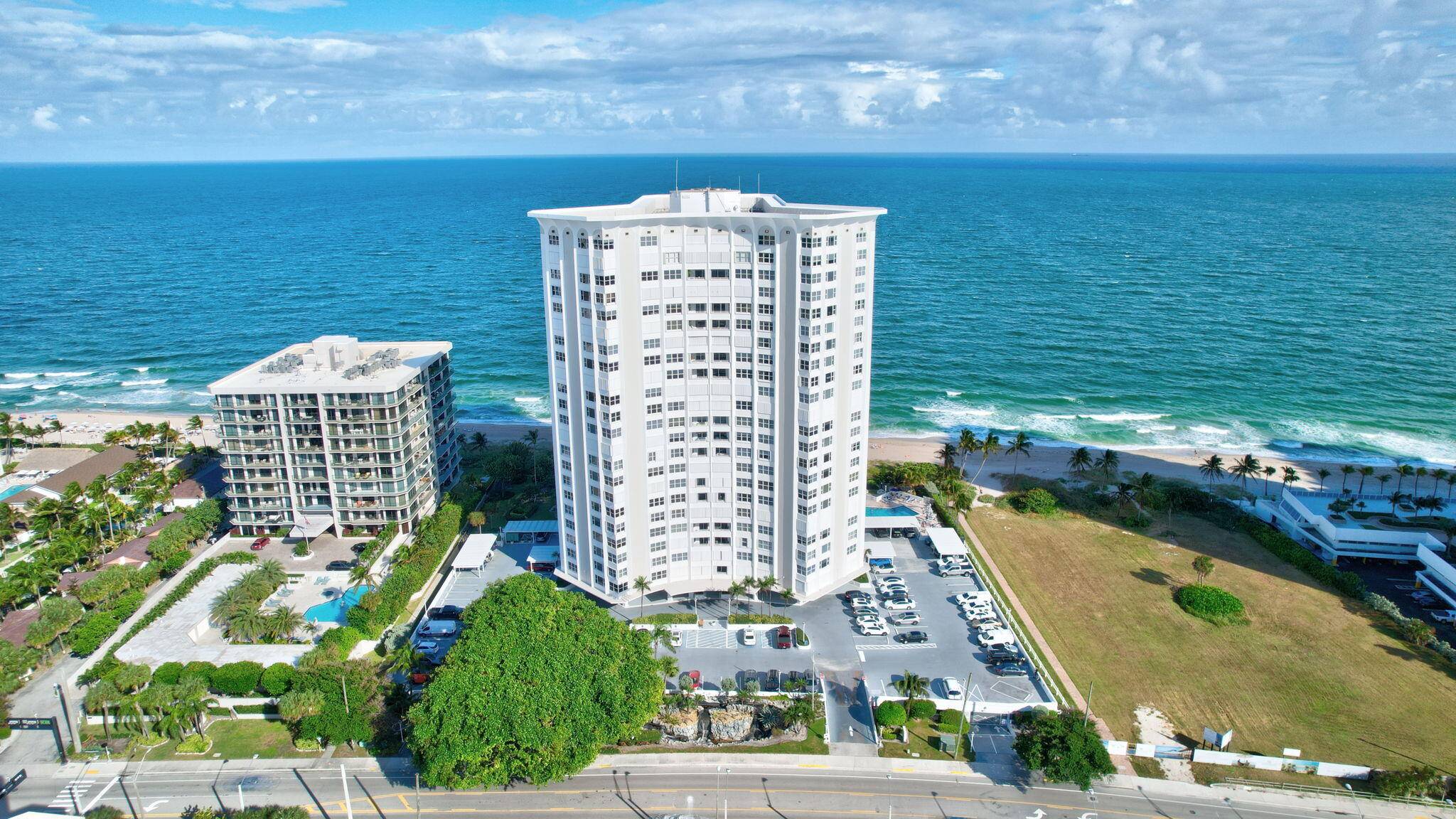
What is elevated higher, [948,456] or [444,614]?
[948,456]

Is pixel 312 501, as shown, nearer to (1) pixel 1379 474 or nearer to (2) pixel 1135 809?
(2) pixel 1135 809

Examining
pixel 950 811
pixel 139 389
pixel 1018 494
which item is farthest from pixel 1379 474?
pixel 139 389

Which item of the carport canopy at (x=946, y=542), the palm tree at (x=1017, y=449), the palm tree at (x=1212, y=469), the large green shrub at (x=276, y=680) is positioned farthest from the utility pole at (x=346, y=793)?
the palm tree at (x=1212, y=469)

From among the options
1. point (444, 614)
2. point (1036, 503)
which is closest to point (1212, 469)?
point (1036, 503)

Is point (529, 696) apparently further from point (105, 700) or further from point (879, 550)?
point (879, 550)

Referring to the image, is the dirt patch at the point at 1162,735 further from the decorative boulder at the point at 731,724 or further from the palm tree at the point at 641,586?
the palm tree at the point at 641,586

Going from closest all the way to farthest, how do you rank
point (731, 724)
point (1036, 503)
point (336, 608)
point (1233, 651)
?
point (731, 724), point (1233, 651), point (336, 608), point (1036, 503)

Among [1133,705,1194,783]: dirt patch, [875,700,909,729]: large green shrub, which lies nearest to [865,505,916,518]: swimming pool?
[875,700,909,729]: large green shrub

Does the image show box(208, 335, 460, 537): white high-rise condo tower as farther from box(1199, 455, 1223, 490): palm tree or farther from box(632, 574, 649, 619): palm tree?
box(1199, 455, 1223, 490): palm tree
